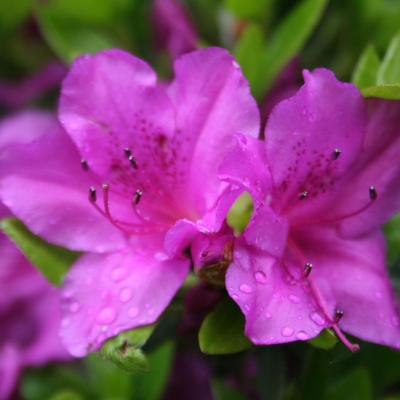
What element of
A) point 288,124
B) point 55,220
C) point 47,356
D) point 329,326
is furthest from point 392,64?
point 47,356

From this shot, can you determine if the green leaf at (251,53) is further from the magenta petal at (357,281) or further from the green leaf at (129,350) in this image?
the green leaf at (129,350)

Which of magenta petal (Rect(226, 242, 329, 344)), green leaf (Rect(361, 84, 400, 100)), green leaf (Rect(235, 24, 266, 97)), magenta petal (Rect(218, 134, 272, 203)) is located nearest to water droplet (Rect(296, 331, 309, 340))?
magenta petal (Rect(226, 242, 329, 344))

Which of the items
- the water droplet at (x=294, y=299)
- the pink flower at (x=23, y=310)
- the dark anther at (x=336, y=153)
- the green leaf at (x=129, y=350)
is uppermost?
the dark anther at (x=336, y=153)

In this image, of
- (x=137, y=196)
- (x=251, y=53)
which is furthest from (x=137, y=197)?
(x=251, y=53)

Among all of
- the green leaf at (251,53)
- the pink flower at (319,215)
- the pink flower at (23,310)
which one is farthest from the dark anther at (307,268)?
the pink flower at (23,310)

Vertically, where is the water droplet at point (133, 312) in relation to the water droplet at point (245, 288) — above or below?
below

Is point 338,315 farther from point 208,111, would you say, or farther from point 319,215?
point 208,111

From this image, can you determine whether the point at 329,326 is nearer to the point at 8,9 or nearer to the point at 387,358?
the point at 387,358
